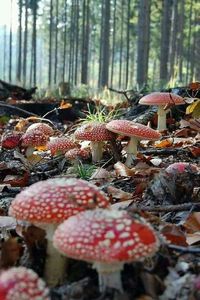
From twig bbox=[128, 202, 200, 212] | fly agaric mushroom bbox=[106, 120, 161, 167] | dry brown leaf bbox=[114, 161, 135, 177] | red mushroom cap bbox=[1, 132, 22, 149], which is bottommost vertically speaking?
red mushroom cap bbox=[1, 132, 22, 149]

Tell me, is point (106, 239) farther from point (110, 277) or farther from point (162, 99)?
point (162, 99)

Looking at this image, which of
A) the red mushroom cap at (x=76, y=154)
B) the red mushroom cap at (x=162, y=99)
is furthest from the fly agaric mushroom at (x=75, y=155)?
the red mushroom cap at (x=162, y=99)

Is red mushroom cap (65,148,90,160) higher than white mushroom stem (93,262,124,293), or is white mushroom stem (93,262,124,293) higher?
white mushroom stem (93,262,124,293)

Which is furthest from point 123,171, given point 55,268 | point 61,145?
point 55,268

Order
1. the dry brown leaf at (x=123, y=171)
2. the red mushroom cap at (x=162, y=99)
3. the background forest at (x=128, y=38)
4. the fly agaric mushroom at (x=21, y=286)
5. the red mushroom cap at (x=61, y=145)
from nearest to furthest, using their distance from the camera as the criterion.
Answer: the fly agaric mushroom at (x=21, y=286) → the dry brown leaf at (x=123, y=171) → the red mushroom cap at (x=61, y=145) → the red mushroom cap at (x=162, y=99) → the background forest at (x=128, y=38)

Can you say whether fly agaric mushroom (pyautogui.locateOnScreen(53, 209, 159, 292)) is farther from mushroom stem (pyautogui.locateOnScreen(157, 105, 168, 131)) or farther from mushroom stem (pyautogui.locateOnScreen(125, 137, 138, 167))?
mushroom stem (pyautogui.locateOnScreen(157, 105, 168, 131))

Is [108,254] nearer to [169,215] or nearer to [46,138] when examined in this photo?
[169,215]

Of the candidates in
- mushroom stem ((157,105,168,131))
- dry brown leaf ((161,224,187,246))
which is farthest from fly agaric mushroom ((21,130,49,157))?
dry brown leaf ((161,224,187,246))

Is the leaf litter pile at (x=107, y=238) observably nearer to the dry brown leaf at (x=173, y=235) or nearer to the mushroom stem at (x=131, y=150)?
the dry brown leaf at (x=173, y=235)
